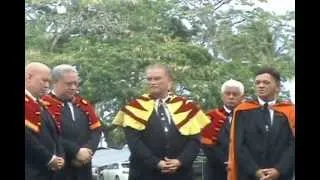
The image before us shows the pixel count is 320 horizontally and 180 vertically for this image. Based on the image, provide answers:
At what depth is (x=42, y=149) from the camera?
18.0 ft

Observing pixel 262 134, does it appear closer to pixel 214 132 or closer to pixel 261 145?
pixel 261 145

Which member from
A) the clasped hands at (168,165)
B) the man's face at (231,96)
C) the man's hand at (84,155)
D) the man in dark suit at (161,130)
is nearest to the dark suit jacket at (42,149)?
the man's hand at (84,155)

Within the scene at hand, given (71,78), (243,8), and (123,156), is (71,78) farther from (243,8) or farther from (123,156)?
(243,8)

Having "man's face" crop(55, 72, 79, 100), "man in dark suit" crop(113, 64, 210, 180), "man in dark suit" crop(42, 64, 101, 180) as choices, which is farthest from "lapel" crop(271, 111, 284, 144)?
"man's face" crop(55, 72, 79, 100)

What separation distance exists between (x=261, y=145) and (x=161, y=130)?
0.62 metres

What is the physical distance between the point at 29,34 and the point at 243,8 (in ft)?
4.34

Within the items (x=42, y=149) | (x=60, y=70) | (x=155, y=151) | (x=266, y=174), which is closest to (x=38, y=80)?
(x=60, y=70)

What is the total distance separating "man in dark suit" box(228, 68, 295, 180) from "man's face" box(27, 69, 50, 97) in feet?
3.88

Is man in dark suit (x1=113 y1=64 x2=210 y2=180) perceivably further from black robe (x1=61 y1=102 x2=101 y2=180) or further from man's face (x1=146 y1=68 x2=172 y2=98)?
black robe (x1=61 y1=102 x2=101 y2=180)

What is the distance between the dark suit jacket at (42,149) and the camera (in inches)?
215

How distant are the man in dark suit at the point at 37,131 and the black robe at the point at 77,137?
9cm

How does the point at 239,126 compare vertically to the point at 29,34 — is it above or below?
below

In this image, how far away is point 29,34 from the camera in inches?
217
